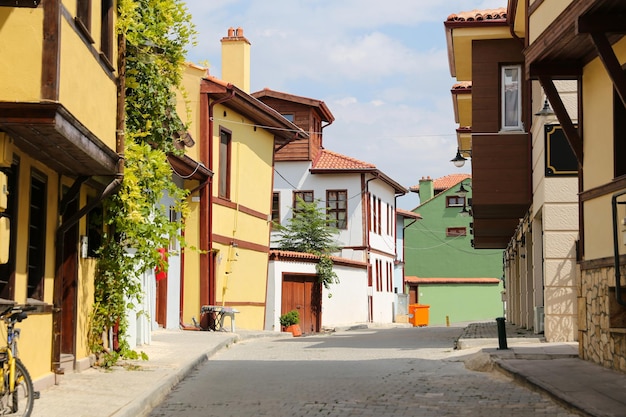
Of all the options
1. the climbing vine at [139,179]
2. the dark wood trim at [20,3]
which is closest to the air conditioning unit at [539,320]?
the climbing vine at [139,179]

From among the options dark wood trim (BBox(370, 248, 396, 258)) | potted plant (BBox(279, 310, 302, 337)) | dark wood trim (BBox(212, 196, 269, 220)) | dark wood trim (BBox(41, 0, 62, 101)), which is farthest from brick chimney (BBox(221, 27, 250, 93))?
dark wood trim (BBox(41, 0, 62, 101))

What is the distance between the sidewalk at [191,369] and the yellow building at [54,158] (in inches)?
23.7

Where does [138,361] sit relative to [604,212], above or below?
below

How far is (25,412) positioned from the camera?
828 centimetres

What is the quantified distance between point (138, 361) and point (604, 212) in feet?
23.3

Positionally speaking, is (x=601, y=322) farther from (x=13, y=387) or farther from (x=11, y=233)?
(x=13, y=387)

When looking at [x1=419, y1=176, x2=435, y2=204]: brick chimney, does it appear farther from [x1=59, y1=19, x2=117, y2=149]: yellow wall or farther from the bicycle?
the bicycle

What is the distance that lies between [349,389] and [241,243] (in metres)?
18.1

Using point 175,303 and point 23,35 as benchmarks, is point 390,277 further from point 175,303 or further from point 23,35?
point 23,35

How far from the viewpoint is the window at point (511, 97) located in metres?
20.4

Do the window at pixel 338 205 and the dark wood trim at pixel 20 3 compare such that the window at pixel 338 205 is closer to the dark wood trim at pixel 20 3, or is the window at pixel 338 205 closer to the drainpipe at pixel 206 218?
the drainpipe at pixel 206 218

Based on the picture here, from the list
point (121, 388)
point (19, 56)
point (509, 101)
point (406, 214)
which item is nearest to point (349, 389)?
point (121, 388)

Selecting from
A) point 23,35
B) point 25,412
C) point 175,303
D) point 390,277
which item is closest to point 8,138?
point 23,35

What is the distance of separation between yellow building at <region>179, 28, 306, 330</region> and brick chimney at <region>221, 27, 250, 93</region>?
3 centimetres
